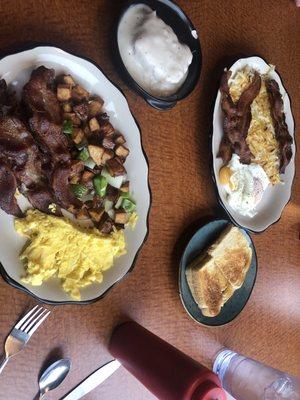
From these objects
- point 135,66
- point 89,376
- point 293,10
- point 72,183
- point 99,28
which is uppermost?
point 99,28

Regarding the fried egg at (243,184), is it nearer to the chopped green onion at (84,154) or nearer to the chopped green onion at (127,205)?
the chopped green onion at (127,205)

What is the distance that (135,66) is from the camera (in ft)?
5.21

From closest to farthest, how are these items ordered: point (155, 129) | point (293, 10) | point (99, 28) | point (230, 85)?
point (99, 28) → point (155, 129) → point (230, 85) → point (293, 10)

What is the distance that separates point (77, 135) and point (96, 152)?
8cm

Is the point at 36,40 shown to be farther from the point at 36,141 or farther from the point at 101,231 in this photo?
the point at 101,231

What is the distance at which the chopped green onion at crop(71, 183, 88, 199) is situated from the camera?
4.53 ft

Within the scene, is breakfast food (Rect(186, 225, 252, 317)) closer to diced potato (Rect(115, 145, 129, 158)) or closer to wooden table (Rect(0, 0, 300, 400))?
wooden table (Rect(0, 0, 300, 400))

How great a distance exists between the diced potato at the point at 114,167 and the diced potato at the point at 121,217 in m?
0.13

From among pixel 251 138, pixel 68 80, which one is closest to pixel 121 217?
pixel 68 80

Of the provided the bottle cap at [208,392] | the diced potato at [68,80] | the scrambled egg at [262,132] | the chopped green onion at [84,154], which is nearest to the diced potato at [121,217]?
the chopped green onion at [84,154]

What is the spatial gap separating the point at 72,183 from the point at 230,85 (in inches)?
34.1

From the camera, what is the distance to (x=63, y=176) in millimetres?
1306

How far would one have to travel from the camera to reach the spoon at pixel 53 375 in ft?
4.32

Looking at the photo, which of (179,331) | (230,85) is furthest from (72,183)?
(230,85)
